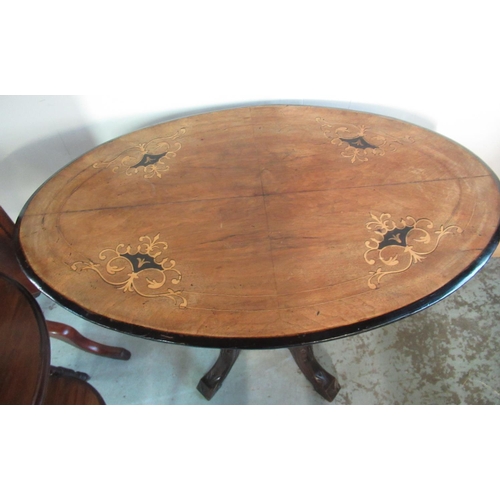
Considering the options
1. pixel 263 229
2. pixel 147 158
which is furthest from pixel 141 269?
pixel 147 158

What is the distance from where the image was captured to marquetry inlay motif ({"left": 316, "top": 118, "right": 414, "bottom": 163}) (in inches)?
39.4

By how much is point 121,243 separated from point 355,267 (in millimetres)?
528

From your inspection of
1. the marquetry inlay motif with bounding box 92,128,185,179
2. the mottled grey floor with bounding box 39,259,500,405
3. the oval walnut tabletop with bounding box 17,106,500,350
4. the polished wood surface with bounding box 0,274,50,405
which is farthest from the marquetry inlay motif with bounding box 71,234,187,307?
the mottled grey floor with bounding box 39,259,500,405

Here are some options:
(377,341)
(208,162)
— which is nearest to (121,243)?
(208,162)

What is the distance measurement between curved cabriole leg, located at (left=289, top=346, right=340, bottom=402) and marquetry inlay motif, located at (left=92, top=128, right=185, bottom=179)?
0.70 m

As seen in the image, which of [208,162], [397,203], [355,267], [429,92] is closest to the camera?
[355,267]

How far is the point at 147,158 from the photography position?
105 cm

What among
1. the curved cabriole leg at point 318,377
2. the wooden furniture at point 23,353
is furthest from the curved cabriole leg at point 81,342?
the curved cabriole leg at point 318,377

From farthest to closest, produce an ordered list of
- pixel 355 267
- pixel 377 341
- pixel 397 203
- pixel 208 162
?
pixel 377 341
pixel 208 162
pixel 397 203
pixel 355 267

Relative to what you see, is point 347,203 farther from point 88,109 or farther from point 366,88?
point 88,109

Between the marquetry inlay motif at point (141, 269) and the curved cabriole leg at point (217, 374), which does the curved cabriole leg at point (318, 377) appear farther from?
the marquetry inlay motif at point (141, 269)

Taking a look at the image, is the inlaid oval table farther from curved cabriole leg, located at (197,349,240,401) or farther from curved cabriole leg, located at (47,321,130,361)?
curved cabriole leg, located at (47,321,130,361)

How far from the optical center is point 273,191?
0.92 m

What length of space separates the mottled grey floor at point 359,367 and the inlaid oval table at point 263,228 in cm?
23
